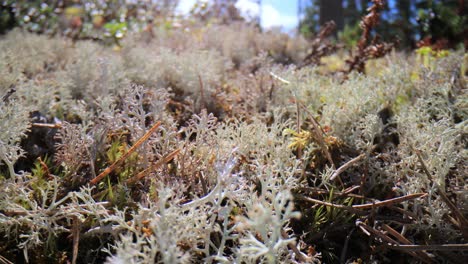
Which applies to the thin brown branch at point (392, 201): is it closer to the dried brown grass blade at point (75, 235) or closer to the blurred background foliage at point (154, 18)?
the dried brown grass blade at point (75, 235)

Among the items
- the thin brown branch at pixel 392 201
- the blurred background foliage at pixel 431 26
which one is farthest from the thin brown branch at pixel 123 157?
the blurred background foliage at pixel 431 26

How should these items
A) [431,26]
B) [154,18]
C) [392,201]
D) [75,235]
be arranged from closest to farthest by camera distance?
[75,235]
[392,201]
[431,26]
[154,18]

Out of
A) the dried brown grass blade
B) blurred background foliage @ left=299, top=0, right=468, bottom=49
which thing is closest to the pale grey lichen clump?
the dried brown grass blade

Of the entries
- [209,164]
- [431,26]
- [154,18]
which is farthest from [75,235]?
[154,18]

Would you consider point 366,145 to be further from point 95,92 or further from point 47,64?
point 47,64

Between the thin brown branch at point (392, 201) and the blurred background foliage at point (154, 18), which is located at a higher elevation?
the blurred background foliage at point (154, 18)

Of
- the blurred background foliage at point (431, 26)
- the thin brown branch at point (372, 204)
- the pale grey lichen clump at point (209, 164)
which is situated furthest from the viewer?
the blurred background foliage at point (431, 26)

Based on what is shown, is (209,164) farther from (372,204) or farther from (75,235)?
(372,204)

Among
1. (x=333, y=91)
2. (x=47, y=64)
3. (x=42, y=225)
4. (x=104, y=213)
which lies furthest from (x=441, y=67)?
(x=47, y=64)
